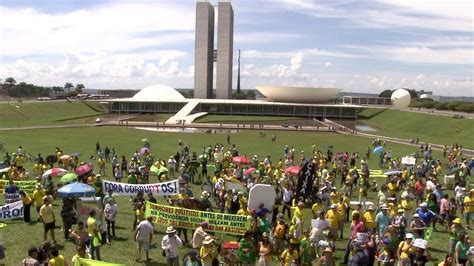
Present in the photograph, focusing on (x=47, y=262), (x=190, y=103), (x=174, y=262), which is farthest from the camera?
(x=190, y=103)

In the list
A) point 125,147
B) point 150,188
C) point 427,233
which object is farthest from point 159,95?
point 427,233

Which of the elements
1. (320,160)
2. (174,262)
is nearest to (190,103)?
(320,160)

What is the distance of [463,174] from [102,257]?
16982 millimetres

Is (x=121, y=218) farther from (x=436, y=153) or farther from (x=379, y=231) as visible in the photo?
(x=436, y=153)

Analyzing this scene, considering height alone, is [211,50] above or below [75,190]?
above

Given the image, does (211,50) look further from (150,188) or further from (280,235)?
(280,235)

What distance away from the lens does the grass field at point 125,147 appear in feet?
41.0

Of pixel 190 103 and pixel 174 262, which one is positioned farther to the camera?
pixel 190 103

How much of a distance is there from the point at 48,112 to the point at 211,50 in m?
44.3

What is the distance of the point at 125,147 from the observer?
37719mm

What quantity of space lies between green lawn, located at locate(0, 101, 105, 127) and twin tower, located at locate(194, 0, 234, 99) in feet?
83.5

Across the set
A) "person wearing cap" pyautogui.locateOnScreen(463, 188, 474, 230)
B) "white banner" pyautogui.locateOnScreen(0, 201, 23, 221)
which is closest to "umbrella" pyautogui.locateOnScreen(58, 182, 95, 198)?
"white banner" pyautogui.locateOnScreen(0, 201, 23, 221)

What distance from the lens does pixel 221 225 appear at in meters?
12.1

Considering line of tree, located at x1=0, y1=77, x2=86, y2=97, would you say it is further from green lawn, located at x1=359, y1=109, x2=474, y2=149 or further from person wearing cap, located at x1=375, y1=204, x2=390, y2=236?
person wearing cap, located at x1=375, y1=204, x2=390, y2=236
